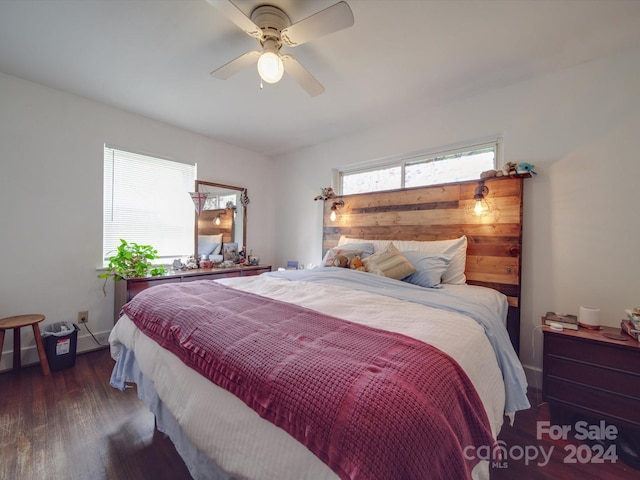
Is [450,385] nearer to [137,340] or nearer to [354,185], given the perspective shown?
[137,340]

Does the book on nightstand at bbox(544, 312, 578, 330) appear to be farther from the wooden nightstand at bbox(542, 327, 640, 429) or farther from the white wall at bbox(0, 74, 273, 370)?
the white wall at bbox(0, 74, 273, 370)

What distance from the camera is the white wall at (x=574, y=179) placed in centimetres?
188

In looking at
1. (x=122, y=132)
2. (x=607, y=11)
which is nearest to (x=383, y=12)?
(x=607, y=11)

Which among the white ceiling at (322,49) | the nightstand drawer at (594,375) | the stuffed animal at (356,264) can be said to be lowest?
the nightstand drawer at (594,375)

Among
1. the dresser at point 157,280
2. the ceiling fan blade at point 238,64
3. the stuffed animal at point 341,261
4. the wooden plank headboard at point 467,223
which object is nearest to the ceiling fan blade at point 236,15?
the ceiling fan blade at point 238,64

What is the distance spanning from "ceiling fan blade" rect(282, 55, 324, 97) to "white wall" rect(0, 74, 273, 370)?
2270 mm

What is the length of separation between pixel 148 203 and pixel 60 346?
1.70 meters

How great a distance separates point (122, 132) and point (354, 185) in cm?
283

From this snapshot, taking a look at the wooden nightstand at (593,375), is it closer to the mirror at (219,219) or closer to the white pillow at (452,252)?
the white pillow at (452,252)

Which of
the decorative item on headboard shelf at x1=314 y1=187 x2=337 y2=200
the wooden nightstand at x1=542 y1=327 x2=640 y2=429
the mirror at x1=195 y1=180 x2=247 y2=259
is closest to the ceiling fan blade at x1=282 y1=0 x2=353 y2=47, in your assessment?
the decorative item on headboard shelf at x1=314 y1=187 x2=337 y2=200

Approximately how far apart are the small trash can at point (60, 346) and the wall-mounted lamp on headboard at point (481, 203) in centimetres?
391

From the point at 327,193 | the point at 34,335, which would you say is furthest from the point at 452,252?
the point at 34,335

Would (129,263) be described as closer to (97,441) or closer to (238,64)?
(97,441)

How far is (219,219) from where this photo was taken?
12.5 feet
